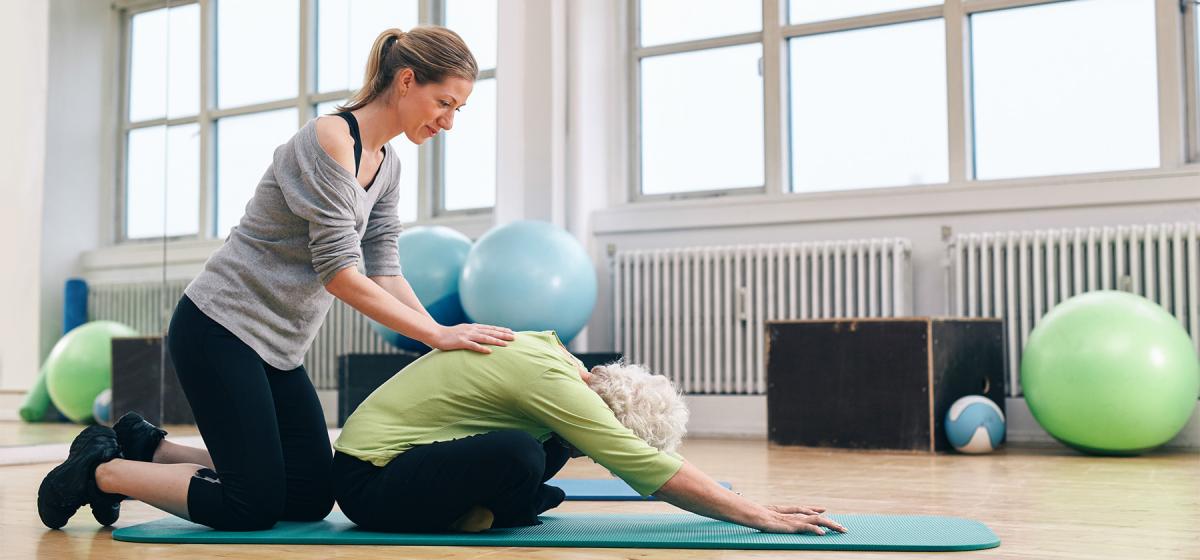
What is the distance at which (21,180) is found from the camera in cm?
387

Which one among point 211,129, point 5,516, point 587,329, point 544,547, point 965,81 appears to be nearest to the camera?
point 544,547

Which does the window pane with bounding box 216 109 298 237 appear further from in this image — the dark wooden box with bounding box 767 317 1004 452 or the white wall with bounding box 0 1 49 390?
the dark wooden box with bounding box 767 317 1004 452

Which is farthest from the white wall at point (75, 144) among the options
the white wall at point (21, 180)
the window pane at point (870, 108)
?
the window pane at point (870, 108)

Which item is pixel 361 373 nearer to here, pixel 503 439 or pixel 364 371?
pixel 364 371

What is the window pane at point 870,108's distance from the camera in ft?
17.0

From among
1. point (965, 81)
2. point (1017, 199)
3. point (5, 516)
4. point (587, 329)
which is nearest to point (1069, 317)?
point (1017, 199)

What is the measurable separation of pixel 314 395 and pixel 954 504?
4.80ft

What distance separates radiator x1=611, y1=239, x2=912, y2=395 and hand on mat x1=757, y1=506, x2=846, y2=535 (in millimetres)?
2965

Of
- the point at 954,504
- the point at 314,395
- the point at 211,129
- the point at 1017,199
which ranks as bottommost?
the point at 954,504

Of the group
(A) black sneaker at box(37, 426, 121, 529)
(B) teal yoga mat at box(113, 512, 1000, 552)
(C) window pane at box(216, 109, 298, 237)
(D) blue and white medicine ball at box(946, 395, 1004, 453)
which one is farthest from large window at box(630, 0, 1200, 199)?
(A) black sneaker at box(37, 426, 121, 529)

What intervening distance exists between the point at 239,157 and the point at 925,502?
3274mm

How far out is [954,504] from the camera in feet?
8.79

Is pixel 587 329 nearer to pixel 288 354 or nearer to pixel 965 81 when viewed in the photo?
pixel 965 81

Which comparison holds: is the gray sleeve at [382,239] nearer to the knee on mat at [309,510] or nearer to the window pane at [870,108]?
the knee on mat at [309,510]
